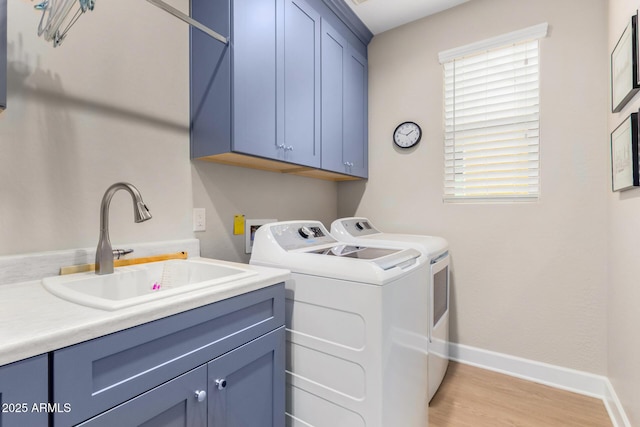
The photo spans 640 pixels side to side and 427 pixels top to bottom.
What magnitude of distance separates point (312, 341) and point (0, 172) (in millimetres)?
1330

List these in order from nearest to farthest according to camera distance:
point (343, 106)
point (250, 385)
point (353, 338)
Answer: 1. point (250, 385)
2. point (353, 338)
3. point (343, 106)

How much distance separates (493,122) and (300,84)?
4.74 feet

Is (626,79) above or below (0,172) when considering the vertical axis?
above

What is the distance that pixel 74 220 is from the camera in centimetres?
122

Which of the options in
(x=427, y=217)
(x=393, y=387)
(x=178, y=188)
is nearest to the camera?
(x=393, y=387)

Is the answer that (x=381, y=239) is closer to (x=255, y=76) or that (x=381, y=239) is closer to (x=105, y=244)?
(x=255, y=76)

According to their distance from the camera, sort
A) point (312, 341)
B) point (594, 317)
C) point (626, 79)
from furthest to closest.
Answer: point (594, 317) → point (626, 79) → point (312, 341)

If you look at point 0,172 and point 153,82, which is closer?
point 0,172

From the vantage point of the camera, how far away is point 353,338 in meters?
1.21

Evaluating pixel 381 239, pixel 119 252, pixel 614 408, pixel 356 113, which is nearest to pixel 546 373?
pixel 614 408

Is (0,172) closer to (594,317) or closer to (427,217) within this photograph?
(427,217)

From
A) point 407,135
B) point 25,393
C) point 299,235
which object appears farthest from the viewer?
point 407,135

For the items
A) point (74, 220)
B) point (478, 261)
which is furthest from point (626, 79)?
point (74, 220)

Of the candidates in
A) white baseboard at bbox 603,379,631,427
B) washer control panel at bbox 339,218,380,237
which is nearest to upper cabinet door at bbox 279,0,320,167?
washer control panel at bbox 339,218,380,237
